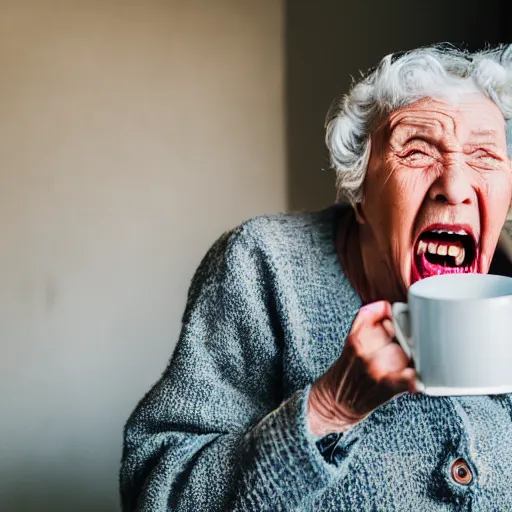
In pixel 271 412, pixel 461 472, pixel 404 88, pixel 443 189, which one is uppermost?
pixel 404 88

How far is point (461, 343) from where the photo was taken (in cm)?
58

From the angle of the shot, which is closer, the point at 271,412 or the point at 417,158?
the point at 271,412

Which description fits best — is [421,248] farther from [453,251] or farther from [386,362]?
[386,362]

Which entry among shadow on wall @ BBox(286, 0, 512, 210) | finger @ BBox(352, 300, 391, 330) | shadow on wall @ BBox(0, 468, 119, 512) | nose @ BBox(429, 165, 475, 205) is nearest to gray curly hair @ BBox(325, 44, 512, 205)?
nose @ BBox(429, 165, 475, 205)

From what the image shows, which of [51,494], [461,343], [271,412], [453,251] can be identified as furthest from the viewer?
[51,494]

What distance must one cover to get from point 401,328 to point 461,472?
1.24ft

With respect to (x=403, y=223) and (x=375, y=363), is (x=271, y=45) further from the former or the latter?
(x=375, y=363)

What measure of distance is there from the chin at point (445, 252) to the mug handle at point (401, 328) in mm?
288

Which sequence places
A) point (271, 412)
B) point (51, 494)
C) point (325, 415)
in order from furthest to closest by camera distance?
point (51, 494)
point (271, 412)
point (325, 415)

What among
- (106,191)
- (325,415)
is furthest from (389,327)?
(106,191)

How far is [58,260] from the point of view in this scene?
190cm

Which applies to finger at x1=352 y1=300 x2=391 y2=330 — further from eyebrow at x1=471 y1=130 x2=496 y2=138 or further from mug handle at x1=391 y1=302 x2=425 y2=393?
eyebrow at x1=471 y1=130 x2=496 y2=138

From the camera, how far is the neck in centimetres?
102

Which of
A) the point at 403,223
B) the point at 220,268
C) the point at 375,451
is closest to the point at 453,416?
the point at 375,451
